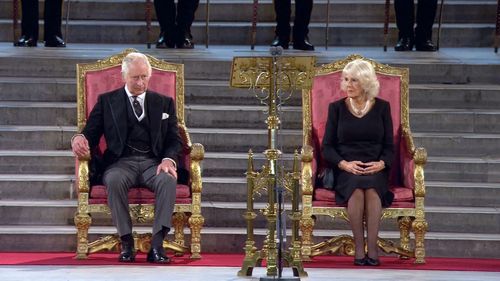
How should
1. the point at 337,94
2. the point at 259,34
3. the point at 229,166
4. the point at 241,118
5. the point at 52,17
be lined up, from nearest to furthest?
the point at 337,94 → the point at 229,166 → the point at 241,118 → the point at 52,17 → the point at 259,34

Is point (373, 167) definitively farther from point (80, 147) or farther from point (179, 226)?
point (80, 147)

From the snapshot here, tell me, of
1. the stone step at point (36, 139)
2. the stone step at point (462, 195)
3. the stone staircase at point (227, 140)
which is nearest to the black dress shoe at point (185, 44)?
the stone staircase at point (227, 140)

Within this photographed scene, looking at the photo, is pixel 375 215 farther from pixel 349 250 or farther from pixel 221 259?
pixel 221 259

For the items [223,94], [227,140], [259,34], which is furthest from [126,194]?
[259,34]

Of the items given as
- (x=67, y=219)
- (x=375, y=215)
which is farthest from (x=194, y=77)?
(x=375, y=215)

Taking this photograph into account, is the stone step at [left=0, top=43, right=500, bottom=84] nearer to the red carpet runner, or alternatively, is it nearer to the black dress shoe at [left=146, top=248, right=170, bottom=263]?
the red carpet runner

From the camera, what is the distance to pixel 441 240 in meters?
9.84

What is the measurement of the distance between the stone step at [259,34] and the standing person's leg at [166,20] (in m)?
0.72

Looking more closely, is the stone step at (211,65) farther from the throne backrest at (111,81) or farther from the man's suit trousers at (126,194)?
the man's suit trousers at (126,194)

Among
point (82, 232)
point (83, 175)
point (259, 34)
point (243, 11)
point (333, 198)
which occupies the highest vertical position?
point (243, 11)

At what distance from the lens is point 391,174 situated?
9734 mm

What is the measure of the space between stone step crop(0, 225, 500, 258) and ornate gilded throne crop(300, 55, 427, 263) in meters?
0.22

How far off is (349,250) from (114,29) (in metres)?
5.24

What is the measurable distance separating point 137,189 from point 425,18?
4.62 m
